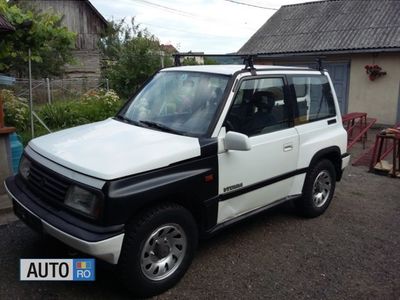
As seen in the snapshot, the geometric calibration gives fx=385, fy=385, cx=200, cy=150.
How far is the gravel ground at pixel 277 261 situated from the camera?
3.25 m

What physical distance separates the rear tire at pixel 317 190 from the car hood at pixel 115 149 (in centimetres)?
193

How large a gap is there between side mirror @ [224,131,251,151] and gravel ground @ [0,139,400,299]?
3.84ft

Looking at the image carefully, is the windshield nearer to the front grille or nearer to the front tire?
the front tire

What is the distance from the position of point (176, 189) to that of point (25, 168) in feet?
4.89

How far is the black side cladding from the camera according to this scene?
2.76 metres

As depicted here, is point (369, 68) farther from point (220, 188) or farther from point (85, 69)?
point (85, 69)

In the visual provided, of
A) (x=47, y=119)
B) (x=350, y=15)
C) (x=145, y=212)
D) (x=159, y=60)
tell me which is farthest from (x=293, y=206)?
(x=350, y=15)

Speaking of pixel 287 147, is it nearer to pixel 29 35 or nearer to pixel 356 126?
pixel 29 35

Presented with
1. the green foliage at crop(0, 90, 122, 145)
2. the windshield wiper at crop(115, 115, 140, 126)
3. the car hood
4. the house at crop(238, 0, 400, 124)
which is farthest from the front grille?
the house at crop(238, 0, 400, 124)

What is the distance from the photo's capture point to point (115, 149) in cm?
315

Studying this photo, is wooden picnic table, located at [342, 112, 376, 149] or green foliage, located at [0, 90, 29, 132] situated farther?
wooden picnic table, located at [342, 112, 376, 149]

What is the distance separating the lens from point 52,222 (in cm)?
292

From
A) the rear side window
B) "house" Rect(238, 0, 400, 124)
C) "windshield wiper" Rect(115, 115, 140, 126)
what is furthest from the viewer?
"house" Rect(238, 0, 400, 124)

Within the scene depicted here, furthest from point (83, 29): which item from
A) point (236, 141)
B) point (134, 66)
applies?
point (236, 141)
